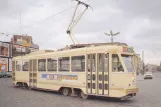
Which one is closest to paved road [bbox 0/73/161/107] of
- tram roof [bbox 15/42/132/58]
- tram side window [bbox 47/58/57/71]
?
tram side window [bbox 47/58/57/71]

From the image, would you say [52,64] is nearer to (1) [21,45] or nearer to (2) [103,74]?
(2) [103,74]

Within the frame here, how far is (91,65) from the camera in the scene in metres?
14.8

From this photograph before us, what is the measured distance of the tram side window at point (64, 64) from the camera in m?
16.8

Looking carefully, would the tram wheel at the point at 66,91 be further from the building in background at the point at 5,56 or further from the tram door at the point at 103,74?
the building in background at the point at 5,56

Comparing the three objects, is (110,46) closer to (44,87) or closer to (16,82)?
(44,87)

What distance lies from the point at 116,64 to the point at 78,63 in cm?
270

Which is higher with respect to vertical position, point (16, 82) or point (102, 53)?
point (102, 53)

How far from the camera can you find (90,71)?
14.9 meters

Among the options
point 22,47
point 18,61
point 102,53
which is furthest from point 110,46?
point 22,47

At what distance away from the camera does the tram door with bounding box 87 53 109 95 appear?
46.2 ft

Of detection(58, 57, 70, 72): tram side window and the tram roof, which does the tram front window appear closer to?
the tram roof

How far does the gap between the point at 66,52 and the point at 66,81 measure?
1.77 m

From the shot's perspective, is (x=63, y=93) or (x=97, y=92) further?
(x=63, y=93)

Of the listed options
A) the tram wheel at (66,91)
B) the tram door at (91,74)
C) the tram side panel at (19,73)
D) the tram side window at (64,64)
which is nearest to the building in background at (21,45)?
the tram side panel at (19,73)
